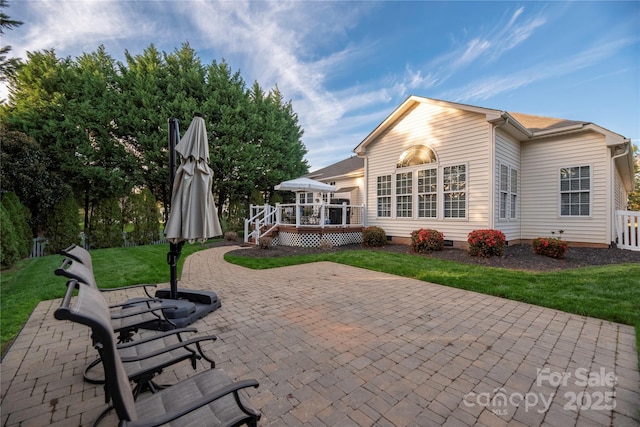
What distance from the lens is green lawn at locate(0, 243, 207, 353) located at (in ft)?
13.6

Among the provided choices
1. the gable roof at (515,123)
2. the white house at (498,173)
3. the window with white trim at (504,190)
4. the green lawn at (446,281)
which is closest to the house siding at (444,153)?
the white house at (498,173)

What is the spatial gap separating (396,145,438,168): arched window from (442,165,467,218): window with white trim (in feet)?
2.79

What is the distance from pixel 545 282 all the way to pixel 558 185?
6.70 m

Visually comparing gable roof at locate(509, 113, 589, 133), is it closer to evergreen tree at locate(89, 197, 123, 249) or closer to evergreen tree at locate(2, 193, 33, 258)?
evergreen tree at locate(89, 197, 123, 249)

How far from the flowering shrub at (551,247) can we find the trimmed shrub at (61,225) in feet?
60.5

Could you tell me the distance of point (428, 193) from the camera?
36.7 ft

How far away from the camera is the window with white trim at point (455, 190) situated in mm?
10195

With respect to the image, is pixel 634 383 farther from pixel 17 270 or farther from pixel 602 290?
pixel 17 270

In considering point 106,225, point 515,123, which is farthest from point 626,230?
point 106,225

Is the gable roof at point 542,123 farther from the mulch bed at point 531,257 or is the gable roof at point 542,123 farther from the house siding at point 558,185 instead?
the mulch bed at point 531,257

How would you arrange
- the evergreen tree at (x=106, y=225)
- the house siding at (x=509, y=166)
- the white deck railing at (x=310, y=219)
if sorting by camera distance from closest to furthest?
1. the house siding at (x=509, y=166)
2. the evergreen tree at (x=106, y=225)
3. the white deck railing at (x=310, y=219)

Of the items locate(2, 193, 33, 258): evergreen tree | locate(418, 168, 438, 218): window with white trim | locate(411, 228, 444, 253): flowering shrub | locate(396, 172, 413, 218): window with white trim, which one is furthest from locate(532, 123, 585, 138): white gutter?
locate(2, 193, 33, 258): evergreen tree

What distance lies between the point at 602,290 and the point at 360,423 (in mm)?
6090

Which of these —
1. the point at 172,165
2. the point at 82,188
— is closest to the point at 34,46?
the point at 82,188
